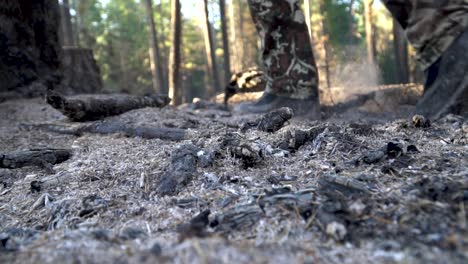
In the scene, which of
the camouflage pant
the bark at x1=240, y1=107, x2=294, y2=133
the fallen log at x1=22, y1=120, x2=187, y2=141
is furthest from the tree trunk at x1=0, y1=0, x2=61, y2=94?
the camouflage pant

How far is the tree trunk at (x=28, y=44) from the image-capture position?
5.83 meters

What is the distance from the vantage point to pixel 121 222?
190 cm

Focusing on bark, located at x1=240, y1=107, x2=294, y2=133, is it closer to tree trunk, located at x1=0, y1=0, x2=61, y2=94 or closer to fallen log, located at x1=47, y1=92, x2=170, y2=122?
fallen log, located at x1=47, y1=92, x2=170, y2=122

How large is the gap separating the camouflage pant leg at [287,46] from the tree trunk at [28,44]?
3.07 meters

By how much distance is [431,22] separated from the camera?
3836 mm

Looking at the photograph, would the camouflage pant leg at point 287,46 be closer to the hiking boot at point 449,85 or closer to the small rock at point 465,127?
the hiking boot at point 449,85

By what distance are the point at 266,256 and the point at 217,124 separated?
9.37ft

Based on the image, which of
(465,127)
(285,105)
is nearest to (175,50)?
(285,105)

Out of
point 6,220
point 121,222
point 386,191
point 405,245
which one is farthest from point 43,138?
point 405,245

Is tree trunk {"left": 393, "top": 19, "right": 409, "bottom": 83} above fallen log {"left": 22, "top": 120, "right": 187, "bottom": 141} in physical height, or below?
above

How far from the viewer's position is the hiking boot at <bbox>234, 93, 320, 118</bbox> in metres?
4.92

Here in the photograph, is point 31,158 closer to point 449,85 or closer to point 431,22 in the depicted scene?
point 449,85

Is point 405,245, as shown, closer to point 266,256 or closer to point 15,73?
point 266,256

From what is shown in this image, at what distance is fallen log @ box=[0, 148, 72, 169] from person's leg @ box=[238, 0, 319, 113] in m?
2.48
